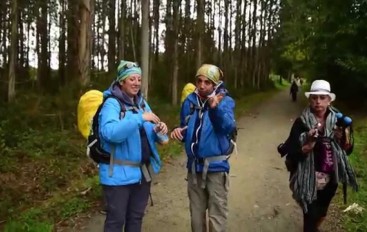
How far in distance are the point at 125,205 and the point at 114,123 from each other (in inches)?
32.1

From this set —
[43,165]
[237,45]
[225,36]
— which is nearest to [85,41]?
[43,165]

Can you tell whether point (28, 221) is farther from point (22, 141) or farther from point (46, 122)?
point (46, 122)

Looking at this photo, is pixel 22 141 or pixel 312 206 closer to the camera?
pixel 312 206

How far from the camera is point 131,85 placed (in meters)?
3.99

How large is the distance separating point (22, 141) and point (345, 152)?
7489 millimetres

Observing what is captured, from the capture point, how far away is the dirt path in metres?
5.93

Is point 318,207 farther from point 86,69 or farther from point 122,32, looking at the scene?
point 122,32

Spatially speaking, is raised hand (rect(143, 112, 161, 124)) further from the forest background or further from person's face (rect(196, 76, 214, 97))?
the forest background

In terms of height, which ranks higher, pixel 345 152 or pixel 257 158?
pixel 345 152

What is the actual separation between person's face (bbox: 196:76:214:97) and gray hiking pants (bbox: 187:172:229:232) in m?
0.82

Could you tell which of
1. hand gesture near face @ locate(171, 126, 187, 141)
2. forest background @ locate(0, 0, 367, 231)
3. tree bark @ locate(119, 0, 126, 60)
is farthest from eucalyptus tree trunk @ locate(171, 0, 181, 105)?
hand gesture near face @ locate(171, 126, 187, 141)

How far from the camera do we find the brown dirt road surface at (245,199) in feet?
19.4

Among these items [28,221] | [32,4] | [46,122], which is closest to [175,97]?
[32,4]

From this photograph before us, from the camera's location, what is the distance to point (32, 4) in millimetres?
14375
